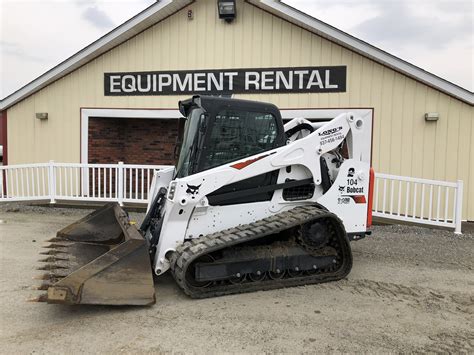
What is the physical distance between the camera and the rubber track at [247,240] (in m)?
4.36

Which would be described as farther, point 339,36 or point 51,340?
point 339,36

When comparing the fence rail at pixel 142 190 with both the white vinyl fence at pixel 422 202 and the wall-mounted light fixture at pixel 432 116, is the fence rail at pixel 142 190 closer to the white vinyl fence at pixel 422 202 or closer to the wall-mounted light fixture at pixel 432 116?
the white vinyl fence at pixel 422 202

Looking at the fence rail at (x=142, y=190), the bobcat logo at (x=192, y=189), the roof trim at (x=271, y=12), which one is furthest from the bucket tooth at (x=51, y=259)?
the roof trim at (x=271, y=12)

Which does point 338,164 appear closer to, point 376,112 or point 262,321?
point 262,321

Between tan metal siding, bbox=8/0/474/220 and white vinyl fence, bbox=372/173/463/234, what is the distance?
39 centimetres

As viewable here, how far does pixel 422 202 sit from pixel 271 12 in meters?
5.44

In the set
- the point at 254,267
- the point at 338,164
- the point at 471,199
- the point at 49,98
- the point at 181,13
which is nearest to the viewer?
the point at 254,267

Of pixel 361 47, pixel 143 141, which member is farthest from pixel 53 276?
pixel 143 141

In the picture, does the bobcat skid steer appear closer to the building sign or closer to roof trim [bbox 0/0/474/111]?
roof trim [bbox 0/0/474/111]

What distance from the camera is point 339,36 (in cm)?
920

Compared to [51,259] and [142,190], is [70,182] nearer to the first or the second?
[142,190]

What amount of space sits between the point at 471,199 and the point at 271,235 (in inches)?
234

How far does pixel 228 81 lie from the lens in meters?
10.3

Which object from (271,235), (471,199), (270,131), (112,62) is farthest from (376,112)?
(112,62)
